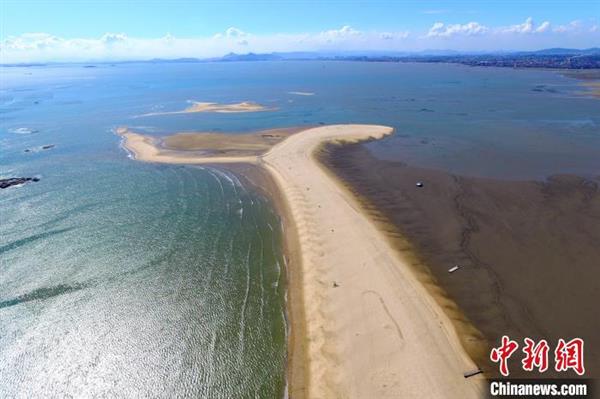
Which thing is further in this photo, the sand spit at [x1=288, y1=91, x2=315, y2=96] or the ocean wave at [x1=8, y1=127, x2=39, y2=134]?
the sand spit at [x1=288, y1=91, x2=315, y2=96]

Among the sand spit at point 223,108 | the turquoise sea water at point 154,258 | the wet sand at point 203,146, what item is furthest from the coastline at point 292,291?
the sand spit at point 223,108

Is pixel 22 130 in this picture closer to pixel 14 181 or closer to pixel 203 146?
pixel 14 181

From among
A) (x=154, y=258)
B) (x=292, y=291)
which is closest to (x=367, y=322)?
(x=292, y=291)

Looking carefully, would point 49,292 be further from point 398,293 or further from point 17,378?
point 398,293

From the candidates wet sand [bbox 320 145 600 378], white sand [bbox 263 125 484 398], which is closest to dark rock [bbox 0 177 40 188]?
white sand [bbox 263 125 484 398]

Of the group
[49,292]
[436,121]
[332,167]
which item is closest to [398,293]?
[49,292]

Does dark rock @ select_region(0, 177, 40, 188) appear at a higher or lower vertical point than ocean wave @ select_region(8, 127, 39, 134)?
lower

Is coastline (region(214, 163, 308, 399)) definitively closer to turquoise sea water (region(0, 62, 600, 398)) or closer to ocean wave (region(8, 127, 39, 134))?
turquoise sea water (region(0, 62, 600, 398))

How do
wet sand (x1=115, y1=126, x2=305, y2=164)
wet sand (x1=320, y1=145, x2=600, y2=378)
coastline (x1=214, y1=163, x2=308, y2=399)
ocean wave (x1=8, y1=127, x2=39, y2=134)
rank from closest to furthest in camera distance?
coastline (x1=214, y1=163, x2=308, y2=399) < wet sand (x1=320, y1=145, x2=600, y2=378) < wet sand (x1=115, y1=126, x2=305, y2=164) < ocean wave (x1=8, y1=127, x2=39, y2=134)

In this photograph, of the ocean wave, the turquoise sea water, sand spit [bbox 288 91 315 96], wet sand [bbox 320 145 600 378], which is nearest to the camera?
the turquoise sea water
